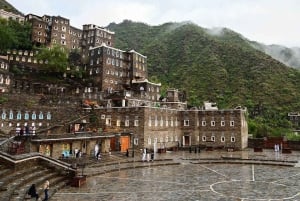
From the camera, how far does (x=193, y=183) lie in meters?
25.6

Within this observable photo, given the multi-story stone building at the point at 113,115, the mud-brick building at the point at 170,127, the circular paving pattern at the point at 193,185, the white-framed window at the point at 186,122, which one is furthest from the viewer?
the white-framed window at the point at 186,122

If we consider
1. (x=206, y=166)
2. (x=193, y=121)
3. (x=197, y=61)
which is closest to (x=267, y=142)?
(x=193, y=121)

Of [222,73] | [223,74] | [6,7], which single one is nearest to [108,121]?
[223,74]

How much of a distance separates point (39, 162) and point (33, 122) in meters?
23.8

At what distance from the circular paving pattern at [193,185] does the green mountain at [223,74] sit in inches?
2593

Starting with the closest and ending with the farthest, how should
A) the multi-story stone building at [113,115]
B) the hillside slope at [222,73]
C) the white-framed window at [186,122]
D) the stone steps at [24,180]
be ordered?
the stone steps at [24,180], the multi-story stone building at [113,115], the white-framed window at [186,122], the hillside slope at [222,73]

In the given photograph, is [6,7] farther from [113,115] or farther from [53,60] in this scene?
[113,115]

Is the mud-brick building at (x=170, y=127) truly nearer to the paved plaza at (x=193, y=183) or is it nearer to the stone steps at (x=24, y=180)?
the paved plaza at (x=193, y=183)

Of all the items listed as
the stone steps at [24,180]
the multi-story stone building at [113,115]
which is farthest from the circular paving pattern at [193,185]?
the multi-story stone building at [113,115]

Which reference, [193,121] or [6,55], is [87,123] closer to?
[193,121]

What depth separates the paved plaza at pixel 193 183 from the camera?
21.2 m

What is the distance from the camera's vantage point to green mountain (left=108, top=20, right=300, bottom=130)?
328 ft

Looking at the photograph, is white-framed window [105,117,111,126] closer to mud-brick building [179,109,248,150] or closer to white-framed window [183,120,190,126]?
mud-brick building [179,109,248,150]

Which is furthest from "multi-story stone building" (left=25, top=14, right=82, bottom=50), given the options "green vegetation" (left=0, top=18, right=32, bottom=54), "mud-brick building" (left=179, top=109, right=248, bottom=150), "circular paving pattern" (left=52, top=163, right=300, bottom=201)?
"circular paving pattern" (left=52, top=163, right=300, bottom=201)
